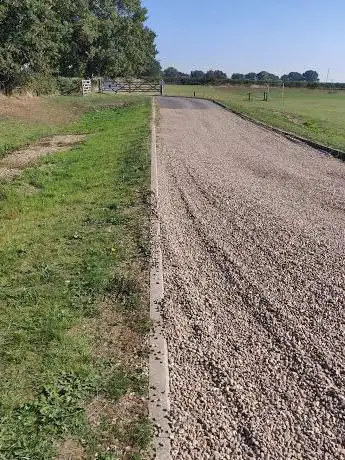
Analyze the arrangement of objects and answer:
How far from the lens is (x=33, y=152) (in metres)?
15.6

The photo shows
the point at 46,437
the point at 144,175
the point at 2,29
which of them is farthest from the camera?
the point at 2,29

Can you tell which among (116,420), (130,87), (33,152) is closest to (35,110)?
(33,152)

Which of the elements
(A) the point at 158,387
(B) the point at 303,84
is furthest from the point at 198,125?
(B) the point at 303,84

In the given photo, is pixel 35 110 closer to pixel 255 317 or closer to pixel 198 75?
pixel 255 317

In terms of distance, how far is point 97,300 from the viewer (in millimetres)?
5285

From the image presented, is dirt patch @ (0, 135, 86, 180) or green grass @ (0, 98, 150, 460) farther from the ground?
green grass @ (0, 98, 150, 460)

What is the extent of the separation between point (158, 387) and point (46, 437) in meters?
0.92

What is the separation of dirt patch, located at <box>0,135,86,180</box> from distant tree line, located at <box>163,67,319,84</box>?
227ft

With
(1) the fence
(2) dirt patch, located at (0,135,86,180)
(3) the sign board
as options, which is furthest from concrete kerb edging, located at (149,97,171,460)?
(3) the sign board

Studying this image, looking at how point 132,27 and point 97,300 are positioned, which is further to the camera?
point 132,27

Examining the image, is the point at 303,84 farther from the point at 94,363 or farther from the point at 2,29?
the point at 94,363

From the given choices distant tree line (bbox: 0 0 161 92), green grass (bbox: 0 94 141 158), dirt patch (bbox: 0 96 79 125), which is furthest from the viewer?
distant tree line (bbox: 0 0 161 92)

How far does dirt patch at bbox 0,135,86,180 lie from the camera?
503 inches

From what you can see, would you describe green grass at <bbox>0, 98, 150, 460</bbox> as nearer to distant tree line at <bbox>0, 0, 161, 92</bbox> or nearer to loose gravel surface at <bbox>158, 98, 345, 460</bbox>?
loose gravel surface at <bbox>158, 98, 345, 460</bbox>
